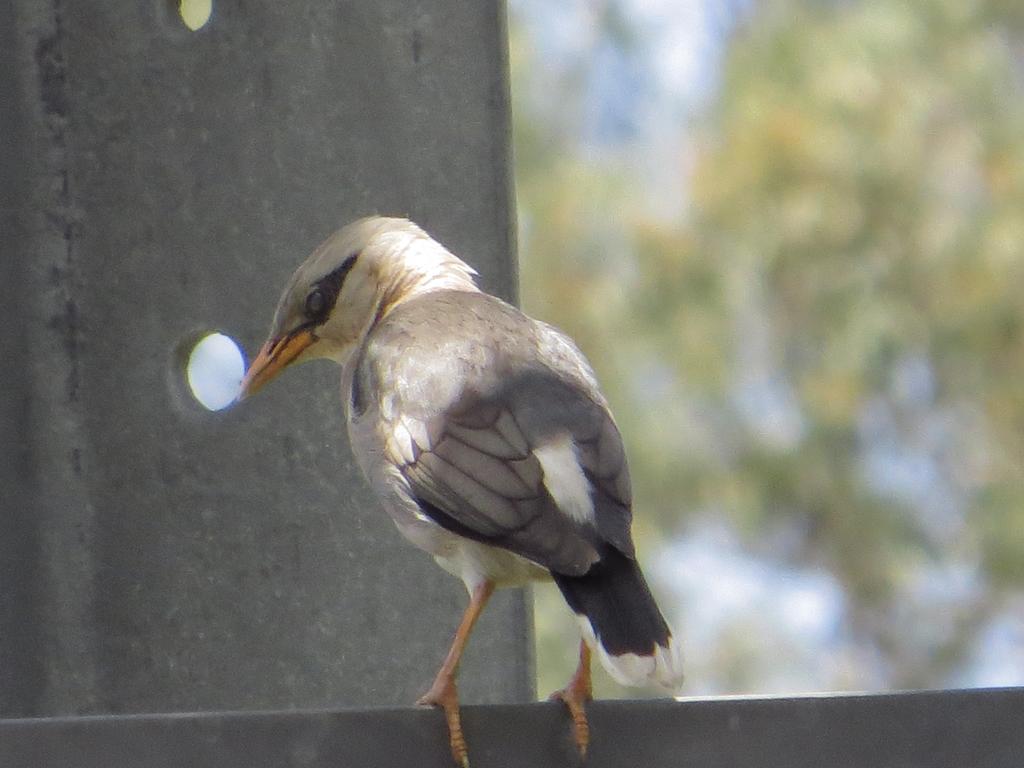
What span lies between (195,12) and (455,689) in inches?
76.8

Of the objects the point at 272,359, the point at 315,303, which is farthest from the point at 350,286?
the point at 272,359

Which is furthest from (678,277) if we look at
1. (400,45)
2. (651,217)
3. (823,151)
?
(400,45)

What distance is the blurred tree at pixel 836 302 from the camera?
10508mm

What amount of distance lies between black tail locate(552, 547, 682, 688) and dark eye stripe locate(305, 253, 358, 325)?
116 cm

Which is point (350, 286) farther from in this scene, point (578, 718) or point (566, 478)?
point (578, 718)

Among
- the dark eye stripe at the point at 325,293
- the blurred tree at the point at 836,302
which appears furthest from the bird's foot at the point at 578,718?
the blurred tree at the point at 836,302

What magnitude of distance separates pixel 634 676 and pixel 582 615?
0.61ft

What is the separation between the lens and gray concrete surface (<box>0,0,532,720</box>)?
4457 mm

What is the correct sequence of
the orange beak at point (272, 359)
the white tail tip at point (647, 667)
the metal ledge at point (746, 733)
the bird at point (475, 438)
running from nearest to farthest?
1. the metal ledge at point (746, 733)
2. the white tail tip at point (647, 667)
3. the bird at point (475, 438)
4. the orange beak at point (272, 359)

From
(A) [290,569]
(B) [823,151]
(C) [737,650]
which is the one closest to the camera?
(A) [290,569]

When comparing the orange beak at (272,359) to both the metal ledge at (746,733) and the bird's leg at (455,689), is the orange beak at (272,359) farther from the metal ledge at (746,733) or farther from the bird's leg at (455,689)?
the metal ledge at (746,733)

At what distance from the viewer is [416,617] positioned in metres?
4.58

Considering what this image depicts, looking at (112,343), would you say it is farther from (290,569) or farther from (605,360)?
(605,360)

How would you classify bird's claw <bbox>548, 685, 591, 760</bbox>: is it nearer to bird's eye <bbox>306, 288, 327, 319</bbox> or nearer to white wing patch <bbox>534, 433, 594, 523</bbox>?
white wing patch <bbox>534, 433, 594, 523</bbox>
